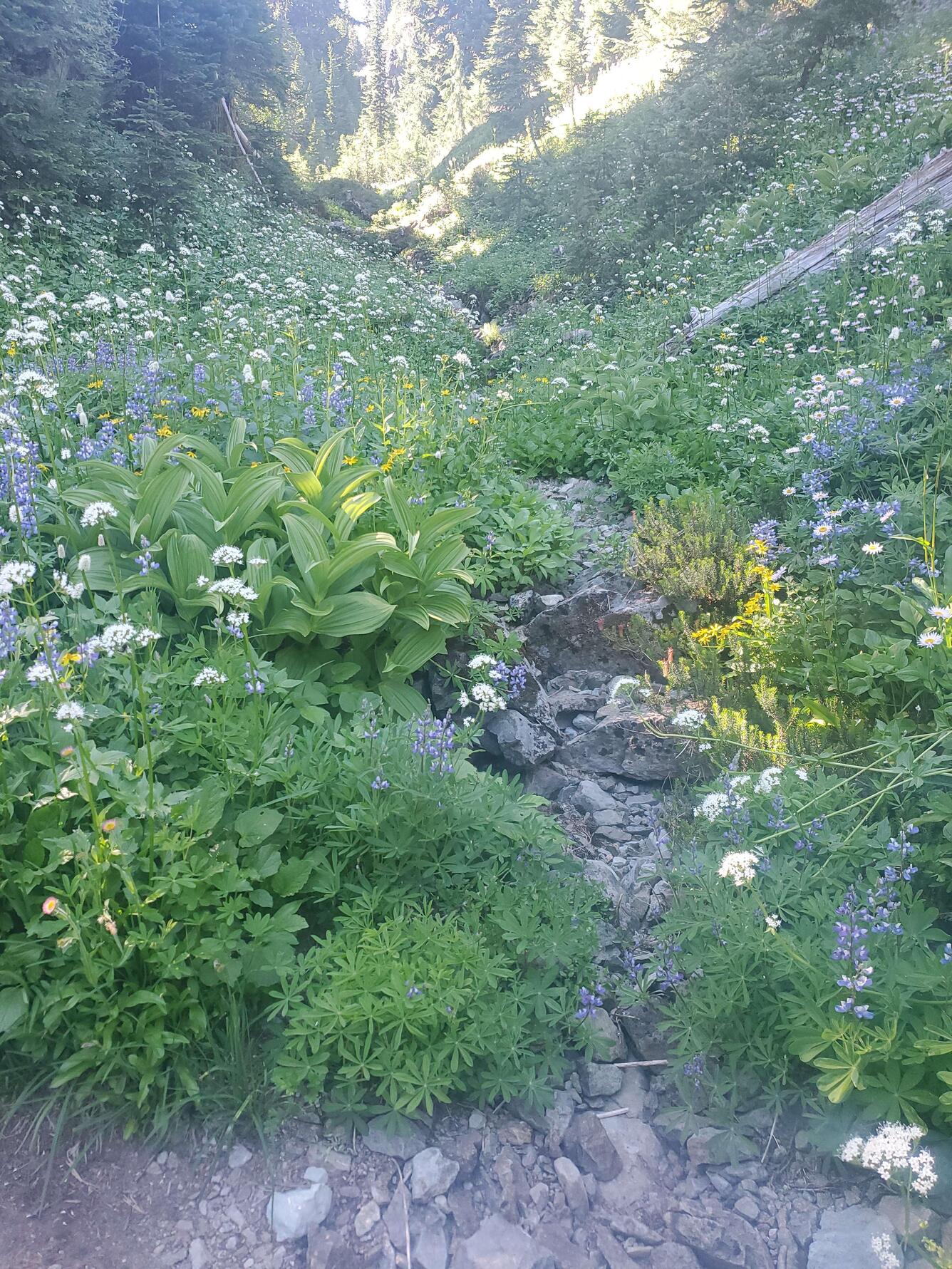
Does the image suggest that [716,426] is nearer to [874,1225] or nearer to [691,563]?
[691,563]

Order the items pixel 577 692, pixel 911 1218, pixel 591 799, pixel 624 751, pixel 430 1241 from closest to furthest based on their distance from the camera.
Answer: pixel 911 1218
pixel 430 1241
pixel 591 799
pixel 624 751
pixel 577 692

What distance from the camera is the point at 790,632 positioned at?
3.54 m

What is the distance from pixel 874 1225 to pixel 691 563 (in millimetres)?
2931

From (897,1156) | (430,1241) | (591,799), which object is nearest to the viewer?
(897,1156)

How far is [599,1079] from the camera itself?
2.40m

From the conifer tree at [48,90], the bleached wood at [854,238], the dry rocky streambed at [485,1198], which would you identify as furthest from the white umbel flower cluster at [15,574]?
the conifer tree at [48,90]

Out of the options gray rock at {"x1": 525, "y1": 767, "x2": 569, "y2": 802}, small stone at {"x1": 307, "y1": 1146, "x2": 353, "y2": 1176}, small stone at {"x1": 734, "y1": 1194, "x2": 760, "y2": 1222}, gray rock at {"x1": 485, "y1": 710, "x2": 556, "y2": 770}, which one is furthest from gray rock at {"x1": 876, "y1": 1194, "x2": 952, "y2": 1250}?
gray rock at {"x1": 485, "y1": 710, "x2": 556, "y2": 770}

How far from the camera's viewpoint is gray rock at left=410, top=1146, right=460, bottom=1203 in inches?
82.7

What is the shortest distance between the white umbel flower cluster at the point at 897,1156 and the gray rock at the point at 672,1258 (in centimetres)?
49

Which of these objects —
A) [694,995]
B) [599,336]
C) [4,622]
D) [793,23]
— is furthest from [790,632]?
[793,23]

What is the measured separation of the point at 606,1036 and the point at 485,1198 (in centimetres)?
57

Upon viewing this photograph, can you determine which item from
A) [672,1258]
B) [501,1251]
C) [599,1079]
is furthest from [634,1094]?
[501,1251]

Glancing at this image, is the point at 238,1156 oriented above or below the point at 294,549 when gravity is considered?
below

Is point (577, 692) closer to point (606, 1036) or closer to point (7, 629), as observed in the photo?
point (606, 1036)
